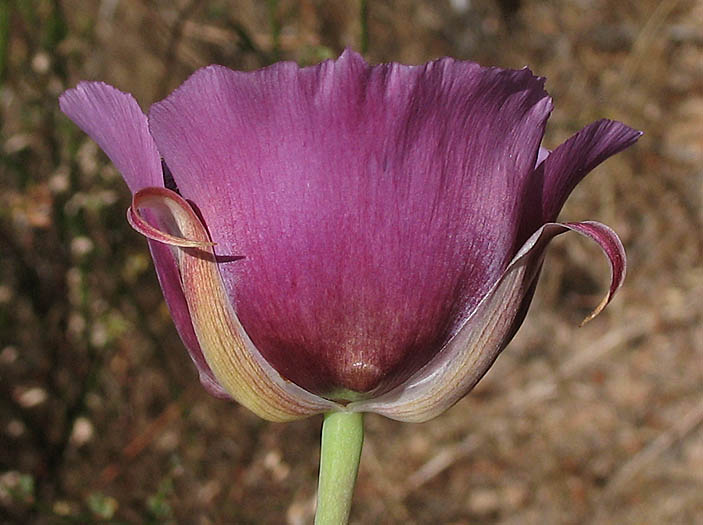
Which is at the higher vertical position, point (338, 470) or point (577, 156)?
point (577, 156)

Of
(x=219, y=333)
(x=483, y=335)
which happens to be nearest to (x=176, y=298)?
(x=219, y=333)

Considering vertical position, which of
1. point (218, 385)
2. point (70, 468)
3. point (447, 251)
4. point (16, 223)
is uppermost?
point (447, 251)

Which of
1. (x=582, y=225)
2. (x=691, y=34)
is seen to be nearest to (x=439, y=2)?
(x=691, y=34)

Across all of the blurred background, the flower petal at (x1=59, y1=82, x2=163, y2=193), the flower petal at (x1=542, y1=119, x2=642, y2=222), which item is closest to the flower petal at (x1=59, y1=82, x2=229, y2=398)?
the flower petal at (x1=59, y1=82, x2=163, y2=193)

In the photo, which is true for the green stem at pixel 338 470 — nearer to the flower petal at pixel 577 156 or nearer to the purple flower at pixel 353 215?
the purple flower at pixel 353 215

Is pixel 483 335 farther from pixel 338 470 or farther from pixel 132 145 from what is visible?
pixel 132 145

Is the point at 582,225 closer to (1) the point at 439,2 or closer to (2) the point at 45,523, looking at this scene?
(2) the point at 45,523
